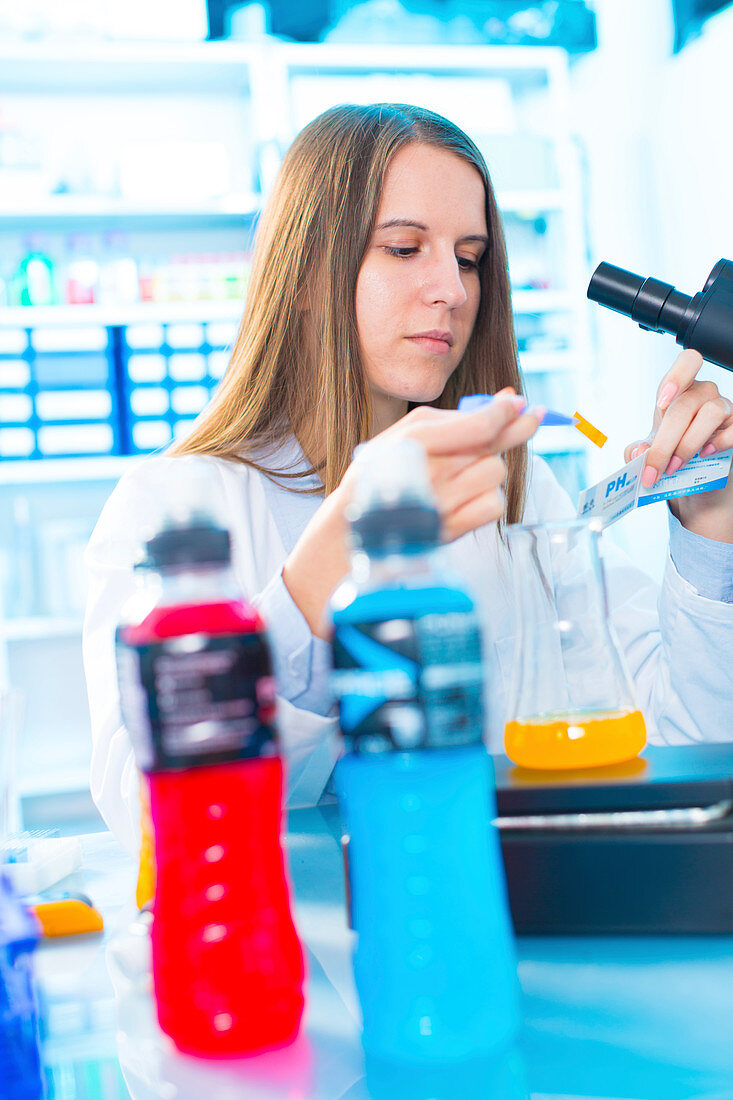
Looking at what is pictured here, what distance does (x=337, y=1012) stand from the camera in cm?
48

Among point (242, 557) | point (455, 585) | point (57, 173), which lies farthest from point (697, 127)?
point (455, 585)

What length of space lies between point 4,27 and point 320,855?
8.44 feet

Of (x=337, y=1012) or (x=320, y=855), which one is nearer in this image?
(x=337, y=1012)

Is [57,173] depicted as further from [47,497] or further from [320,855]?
[320,855]

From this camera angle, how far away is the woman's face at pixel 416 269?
1.25m

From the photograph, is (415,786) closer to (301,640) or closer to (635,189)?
(301,640)

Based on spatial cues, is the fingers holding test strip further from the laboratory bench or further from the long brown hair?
the laboratory bench

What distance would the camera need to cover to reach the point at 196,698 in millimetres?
393

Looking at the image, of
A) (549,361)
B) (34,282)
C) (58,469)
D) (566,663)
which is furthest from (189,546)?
(549,361)

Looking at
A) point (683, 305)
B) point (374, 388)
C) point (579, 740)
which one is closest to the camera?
point (579, 740)

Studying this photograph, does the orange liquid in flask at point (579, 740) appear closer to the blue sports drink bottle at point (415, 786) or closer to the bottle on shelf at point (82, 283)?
the blue sports drink bottle at point (415, 786)

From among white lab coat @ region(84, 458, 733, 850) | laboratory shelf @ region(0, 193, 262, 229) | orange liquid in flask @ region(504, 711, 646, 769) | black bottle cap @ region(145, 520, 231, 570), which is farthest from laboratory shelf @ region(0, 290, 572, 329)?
black bottle cap @ region(145, 520, 231, 570)

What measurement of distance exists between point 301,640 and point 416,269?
663mm

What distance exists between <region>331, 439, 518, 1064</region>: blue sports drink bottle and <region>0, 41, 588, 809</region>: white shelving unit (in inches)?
88.8
